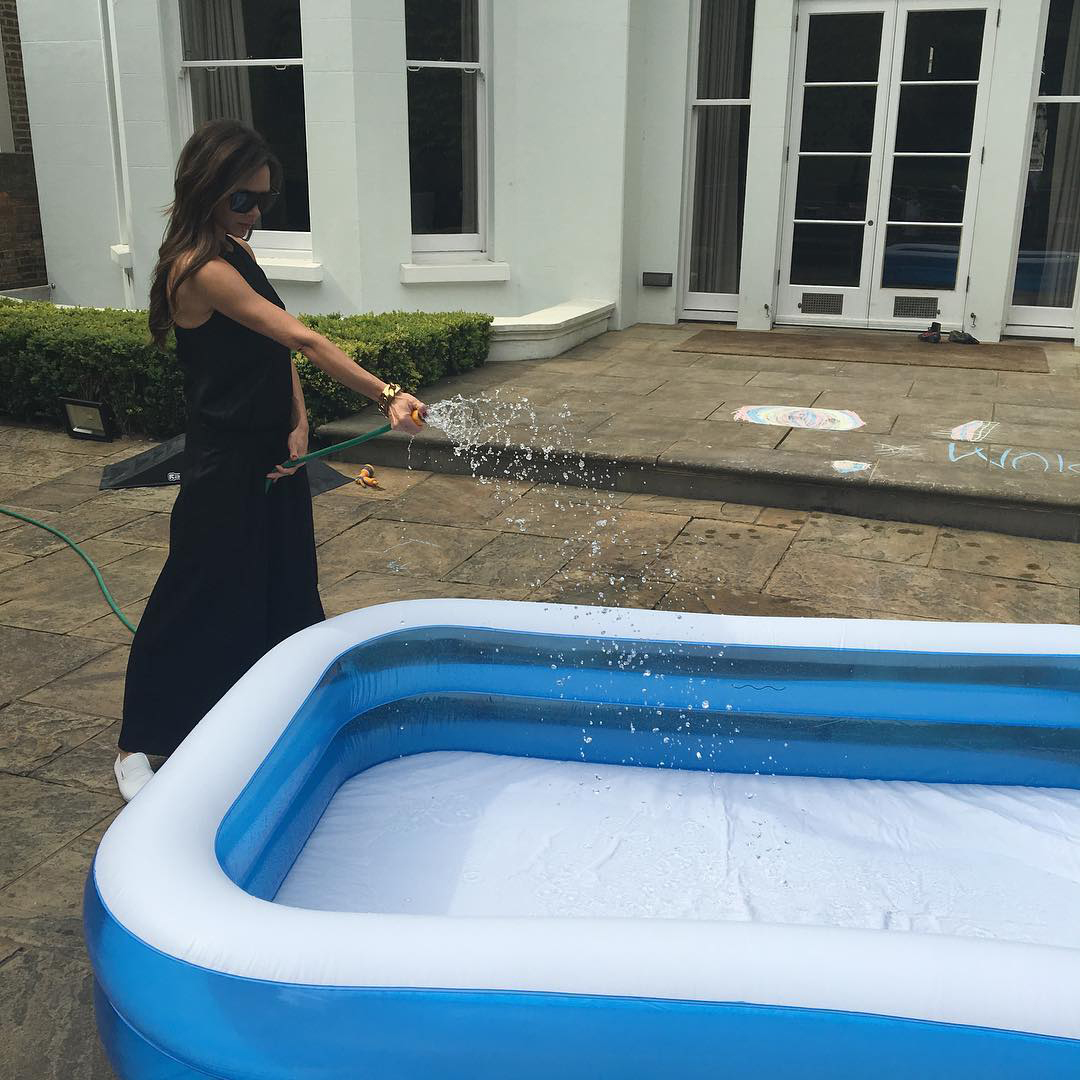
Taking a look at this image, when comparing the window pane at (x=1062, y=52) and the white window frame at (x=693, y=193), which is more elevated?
the window pane at (x=1062, y=52)

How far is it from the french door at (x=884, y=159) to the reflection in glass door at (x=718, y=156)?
1.54 ft

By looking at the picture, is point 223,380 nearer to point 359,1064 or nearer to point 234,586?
point 234,586

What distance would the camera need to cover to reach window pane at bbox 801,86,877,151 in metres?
10.2

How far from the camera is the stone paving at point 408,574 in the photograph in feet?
10.9

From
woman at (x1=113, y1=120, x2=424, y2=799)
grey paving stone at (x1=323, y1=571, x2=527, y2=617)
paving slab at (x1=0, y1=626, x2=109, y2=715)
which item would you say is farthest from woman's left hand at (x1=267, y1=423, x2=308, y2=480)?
grey paving stone at (x1=323, y1=571, x2=527, y2=617)

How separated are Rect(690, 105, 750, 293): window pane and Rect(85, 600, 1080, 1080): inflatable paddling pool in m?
8.02

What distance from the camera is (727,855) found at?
3.10 metres

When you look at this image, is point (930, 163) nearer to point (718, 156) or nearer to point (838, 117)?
point (838, 117)

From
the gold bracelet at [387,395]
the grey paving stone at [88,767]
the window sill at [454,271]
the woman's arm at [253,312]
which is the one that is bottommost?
the grey paving stone at [88,767]

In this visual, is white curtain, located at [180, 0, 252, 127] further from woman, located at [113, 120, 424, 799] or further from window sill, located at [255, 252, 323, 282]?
woman, located at [113, 120, 424, 799]

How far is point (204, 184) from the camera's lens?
296 centimetres

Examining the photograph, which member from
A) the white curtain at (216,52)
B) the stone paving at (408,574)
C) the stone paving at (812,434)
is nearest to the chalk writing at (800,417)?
the stone paving at (812,434)

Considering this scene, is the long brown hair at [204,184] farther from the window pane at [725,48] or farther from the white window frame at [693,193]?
the window pane at [725,48]

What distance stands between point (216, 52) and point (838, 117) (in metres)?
5.46
